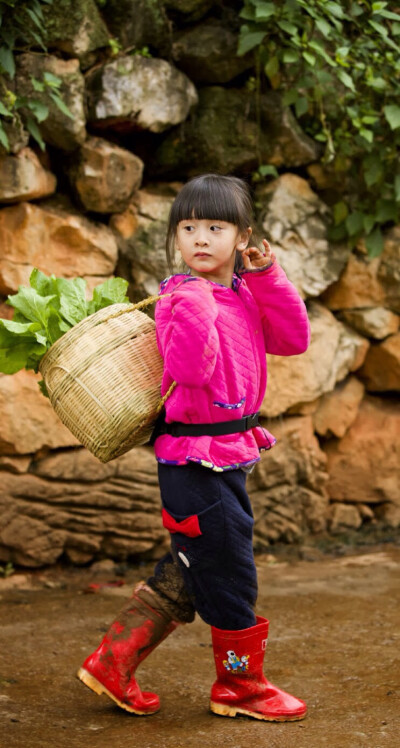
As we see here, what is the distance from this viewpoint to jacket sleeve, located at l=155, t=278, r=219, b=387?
7.12 ft

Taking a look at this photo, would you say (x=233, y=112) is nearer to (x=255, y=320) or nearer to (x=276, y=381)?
(x=276, y=381)

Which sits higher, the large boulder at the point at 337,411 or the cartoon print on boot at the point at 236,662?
the cartoon print on boot at the point at 236,662

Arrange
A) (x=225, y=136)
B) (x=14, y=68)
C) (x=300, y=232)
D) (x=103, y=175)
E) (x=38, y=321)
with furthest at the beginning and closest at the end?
(x=300, y=232), (x=225, y=136), (x=103, y=175), (x=14, y=68), (x=38, y=321)

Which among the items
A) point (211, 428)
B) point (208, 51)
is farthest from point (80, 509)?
A: point (208, 51)

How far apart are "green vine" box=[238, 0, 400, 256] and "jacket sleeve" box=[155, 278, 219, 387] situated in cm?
226

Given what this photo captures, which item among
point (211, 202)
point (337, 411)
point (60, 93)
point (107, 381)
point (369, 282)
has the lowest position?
point (337, 411)

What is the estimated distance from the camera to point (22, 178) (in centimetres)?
377

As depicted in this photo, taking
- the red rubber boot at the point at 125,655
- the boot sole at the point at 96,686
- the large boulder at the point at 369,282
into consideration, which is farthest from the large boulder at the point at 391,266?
the boot sole at the point at 96,686

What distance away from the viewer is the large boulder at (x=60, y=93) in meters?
3.74

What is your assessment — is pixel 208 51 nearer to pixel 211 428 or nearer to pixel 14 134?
pixel 14 134

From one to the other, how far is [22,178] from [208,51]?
45.9 inches

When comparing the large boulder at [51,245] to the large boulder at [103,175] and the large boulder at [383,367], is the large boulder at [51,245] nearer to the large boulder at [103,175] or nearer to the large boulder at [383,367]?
the large boulder at [103,175]

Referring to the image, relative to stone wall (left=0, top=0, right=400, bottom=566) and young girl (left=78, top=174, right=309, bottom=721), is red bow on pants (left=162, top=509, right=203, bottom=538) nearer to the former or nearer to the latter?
young girl (left=78, top=174, right=309, bottom=721)

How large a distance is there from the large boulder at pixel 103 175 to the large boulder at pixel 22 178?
0.17 meters
